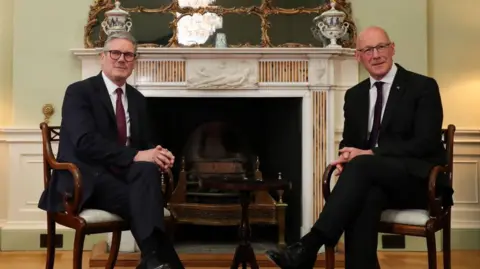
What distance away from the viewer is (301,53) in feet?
12.9

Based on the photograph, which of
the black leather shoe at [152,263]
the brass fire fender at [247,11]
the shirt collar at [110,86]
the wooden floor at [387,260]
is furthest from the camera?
the brass fire fender at [247,11]

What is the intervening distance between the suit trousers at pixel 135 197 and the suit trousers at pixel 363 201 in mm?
709

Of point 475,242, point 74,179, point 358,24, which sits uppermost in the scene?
point 358,24

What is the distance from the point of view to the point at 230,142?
4.29 meters

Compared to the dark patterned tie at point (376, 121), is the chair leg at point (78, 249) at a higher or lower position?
lower

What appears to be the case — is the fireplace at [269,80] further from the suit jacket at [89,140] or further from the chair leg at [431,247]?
the chair leg at [431,247]

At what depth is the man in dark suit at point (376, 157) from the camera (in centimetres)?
251

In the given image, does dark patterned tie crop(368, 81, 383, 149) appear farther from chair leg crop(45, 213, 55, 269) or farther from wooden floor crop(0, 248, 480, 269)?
chair leg crop(45, 213, 55, 269)

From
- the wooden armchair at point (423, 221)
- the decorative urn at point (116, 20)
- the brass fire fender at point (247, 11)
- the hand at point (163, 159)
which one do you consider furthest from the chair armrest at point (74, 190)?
the brass fire fender at point (247, 11)

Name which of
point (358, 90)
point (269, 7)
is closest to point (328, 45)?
point (269, 7)

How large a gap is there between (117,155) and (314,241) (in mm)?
962

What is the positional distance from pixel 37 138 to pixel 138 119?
4.67 ft

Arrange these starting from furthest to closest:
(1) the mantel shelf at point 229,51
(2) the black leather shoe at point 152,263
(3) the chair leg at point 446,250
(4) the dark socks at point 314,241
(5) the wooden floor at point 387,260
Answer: (1) the mantel shelf at point 229,51, (5) the wooden floor at point 387,260, (3) the chair leg at point 446,250, (4) the dark socks at point 314,241, (2) the black leather shoe at point 152,263

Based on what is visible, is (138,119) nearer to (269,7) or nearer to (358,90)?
(358,90)
